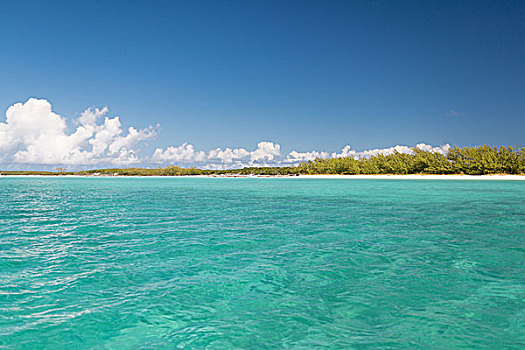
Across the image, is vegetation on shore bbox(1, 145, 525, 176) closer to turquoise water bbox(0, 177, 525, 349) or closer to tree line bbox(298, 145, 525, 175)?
tree line bbox(298, 145, 525, 175)

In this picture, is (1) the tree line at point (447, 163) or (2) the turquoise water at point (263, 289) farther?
(1) the tree line at point (447, 163)

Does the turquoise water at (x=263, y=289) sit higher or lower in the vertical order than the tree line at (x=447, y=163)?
lower

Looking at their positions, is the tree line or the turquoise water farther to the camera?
the tree line

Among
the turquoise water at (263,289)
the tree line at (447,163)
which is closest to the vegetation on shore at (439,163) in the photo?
the tree line at (447,163)

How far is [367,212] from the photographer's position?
21.3m

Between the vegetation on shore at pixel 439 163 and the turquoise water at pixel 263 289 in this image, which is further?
the vegetation on shore at pixel 439 163

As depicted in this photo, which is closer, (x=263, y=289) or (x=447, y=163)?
(x=263, y=289)

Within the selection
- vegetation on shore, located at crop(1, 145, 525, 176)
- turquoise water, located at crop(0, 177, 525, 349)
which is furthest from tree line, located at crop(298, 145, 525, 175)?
turquoise water, located at crop(0, 177, 525, 349)

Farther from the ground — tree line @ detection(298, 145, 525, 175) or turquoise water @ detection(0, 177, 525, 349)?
tree line @ detection(298, 145, 525, 175)

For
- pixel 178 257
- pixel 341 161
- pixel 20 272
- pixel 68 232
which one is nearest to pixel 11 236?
pixel 68 232

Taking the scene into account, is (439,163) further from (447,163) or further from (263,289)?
(263,289)

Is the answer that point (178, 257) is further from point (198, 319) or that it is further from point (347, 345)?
point (347, 345)

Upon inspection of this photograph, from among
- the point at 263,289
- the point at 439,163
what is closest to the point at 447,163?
the point at 439,163

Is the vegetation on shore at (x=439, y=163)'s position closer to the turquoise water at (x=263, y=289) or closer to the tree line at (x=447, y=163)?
the tree line at (x=447, y=163)
